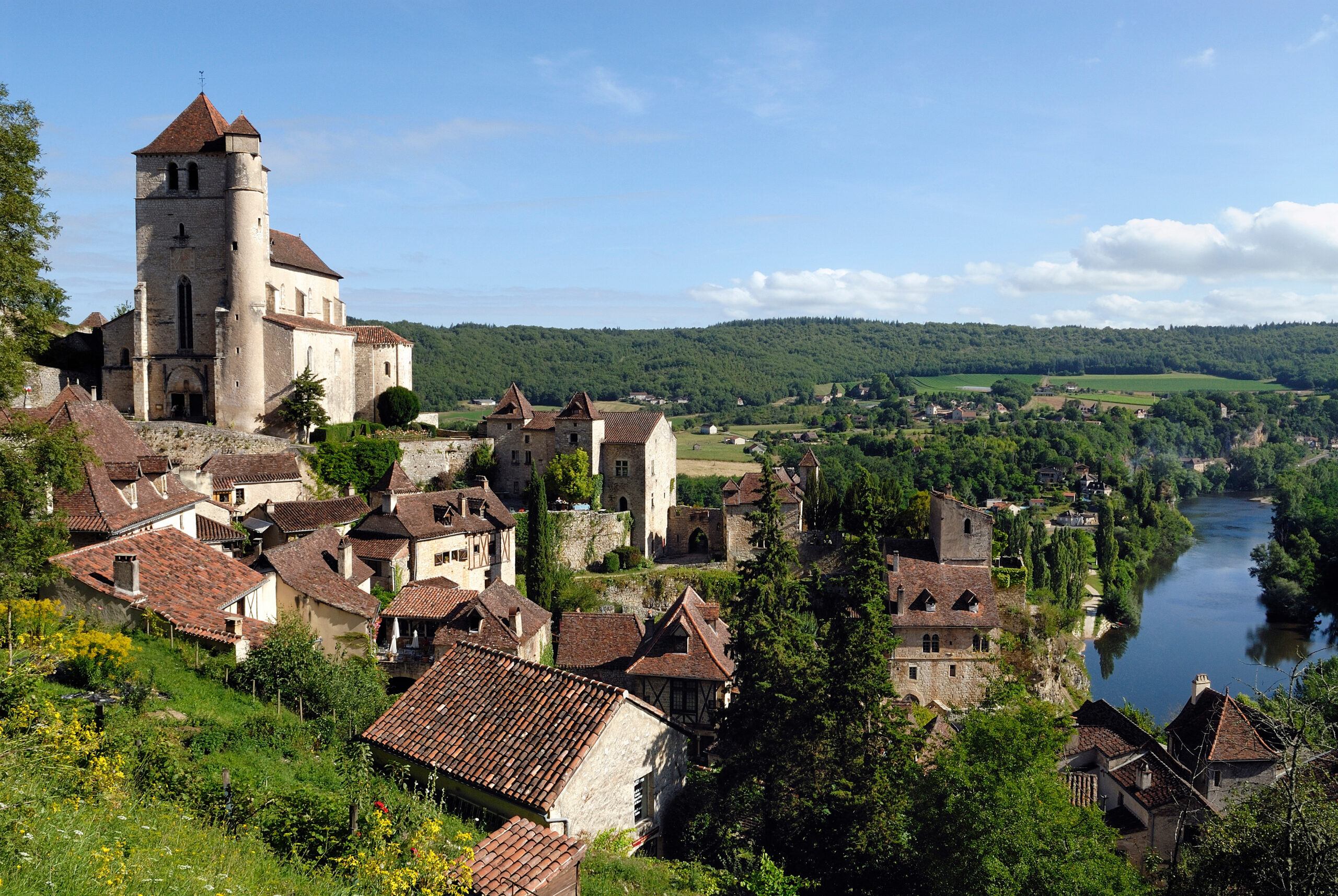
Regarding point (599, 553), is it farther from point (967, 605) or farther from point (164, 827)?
point (164, 827)

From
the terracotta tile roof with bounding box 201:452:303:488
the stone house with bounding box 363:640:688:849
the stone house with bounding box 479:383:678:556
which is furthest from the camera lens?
the stone house with bounding box 479:383:678:556

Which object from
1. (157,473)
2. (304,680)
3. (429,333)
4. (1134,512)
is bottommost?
(1134,512)

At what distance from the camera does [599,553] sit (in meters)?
46.0

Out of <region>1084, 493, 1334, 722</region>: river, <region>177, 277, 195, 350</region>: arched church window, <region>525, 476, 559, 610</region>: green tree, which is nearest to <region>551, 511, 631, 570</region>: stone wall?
<region>525, 476, 559, 610</region>: green tree

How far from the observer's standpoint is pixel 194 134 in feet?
133

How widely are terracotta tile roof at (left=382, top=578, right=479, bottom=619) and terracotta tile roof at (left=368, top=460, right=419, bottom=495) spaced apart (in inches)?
287

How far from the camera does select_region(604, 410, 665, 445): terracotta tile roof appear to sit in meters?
47.9

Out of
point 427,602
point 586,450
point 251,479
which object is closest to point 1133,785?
point 427,602

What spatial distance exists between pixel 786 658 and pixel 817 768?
2.45m

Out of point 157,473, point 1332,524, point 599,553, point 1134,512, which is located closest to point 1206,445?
point 1134,512

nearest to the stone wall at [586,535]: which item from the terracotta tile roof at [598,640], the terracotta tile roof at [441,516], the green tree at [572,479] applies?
the green tree at [572,479]

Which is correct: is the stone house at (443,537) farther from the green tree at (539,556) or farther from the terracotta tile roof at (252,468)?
the terracotta tile roof at (252,468)

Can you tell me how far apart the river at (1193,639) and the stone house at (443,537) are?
30817 millimetres

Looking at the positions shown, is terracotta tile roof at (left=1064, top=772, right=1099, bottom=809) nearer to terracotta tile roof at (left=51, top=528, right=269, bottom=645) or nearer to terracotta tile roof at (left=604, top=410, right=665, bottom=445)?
terracotta tile roof at (left=51, top=528, right=269, bottom=645)
